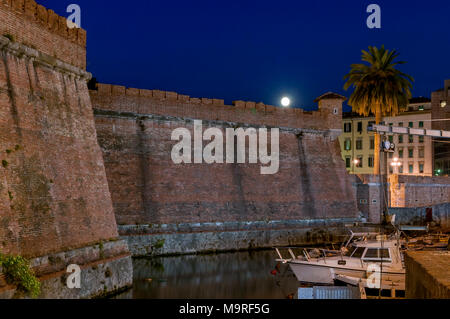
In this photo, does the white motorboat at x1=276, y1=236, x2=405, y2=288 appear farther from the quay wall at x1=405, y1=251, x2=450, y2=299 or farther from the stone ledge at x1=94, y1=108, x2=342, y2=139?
the stone ledge at x1=94, y1=108, x2=342, y2=139

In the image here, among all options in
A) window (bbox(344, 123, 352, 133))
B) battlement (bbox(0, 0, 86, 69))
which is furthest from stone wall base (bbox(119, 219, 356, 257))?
window (bbox(344, 123, 352, 133))

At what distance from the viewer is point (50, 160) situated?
15.8 m

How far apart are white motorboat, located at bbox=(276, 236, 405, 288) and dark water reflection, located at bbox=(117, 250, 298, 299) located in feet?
3.79

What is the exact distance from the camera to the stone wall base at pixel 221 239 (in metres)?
26.2

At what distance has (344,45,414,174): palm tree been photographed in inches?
1556

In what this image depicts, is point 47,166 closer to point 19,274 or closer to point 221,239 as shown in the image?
point 19,274

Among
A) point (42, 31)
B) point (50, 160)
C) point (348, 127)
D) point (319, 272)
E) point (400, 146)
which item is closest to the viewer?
point (50, 160)

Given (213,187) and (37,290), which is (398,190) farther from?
(37,290)

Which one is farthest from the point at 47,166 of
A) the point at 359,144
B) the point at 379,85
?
the point at 359,144

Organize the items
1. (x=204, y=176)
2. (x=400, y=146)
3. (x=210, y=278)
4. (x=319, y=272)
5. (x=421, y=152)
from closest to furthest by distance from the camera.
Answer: (x=319, y=272)
(x=210, y=278)
(x=204, y=176)
(x=421, y=152)
(x=400, y=146)

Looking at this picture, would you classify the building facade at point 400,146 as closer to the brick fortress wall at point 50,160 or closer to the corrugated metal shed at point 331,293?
the corrugated metal shed at point 331,293

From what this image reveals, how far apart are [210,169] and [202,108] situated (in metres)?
4.49

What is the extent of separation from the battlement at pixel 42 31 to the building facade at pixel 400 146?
52647 mm
